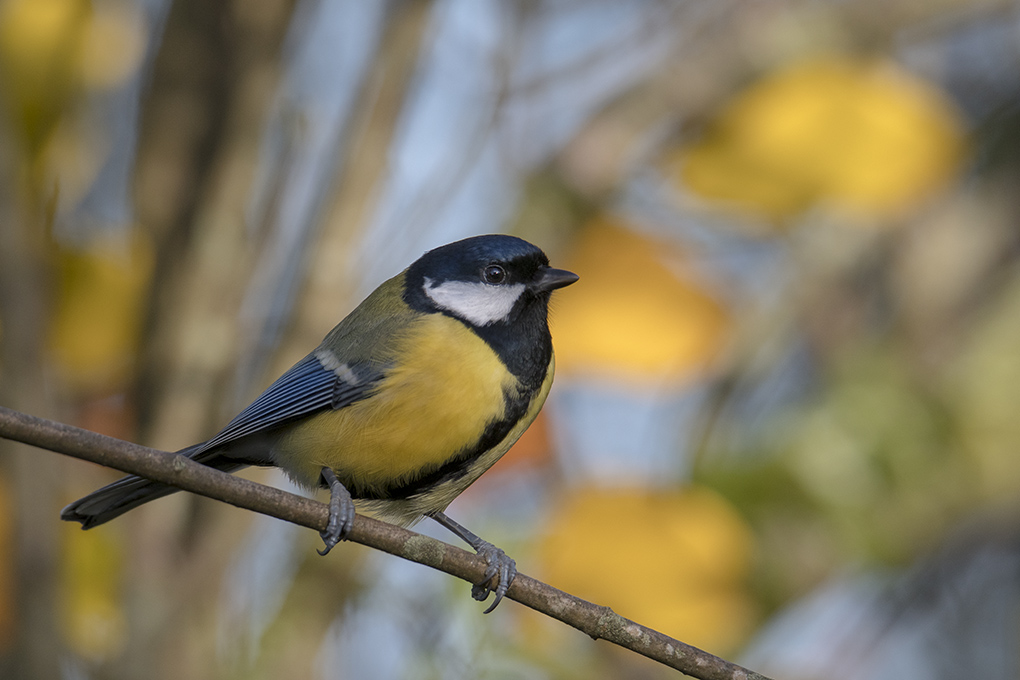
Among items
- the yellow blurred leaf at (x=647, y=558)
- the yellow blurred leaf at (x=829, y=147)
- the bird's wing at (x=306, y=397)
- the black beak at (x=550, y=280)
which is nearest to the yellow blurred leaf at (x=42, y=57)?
the bird's wing at (x=306, y=397)

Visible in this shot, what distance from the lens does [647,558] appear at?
305 cm

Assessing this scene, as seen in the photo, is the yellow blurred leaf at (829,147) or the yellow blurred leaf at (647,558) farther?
the yellow blurred leaf at (829,147)

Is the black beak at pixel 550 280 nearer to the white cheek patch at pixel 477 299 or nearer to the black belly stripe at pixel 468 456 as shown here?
the white cheek patch at pixel 477 299

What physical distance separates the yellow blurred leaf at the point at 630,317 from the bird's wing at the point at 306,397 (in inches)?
51.6

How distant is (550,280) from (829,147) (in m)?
1.80

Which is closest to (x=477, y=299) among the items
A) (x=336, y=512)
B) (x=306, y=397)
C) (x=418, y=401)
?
(x=418, y=401)

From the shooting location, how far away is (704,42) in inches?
149

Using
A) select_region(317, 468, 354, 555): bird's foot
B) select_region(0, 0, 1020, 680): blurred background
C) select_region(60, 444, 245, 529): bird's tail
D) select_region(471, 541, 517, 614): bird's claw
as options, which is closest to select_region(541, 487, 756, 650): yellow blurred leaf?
select_region(0, 0, 1020, 680): blurred background

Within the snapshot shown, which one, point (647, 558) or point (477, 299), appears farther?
point (647, 558)

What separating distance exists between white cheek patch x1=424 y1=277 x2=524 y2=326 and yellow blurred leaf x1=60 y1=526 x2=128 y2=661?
1486 mm

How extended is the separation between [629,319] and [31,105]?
78.5 inches

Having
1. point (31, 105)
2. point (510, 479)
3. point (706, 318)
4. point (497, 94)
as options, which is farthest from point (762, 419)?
point (31, 105)

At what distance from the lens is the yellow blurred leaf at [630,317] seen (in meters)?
3.36

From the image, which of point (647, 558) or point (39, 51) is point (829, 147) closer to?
point (647, 558)
